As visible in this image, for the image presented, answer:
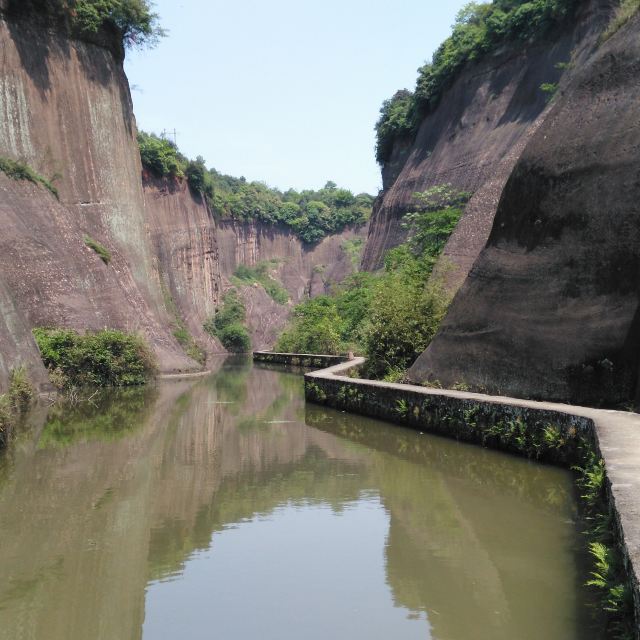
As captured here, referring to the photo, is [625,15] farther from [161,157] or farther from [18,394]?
[161,157]

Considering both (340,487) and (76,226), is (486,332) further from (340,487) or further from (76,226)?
(76,226)

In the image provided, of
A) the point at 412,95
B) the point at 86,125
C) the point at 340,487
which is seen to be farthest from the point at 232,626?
the point at 412,95

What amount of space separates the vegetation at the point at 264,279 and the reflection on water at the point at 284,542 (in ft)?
265

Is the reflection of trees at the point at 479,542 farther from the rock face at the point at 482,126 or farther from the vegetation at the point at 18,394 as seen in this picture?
the rock face at the point at 482,126

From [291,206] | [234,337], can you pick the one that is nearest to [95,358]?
[234,337]

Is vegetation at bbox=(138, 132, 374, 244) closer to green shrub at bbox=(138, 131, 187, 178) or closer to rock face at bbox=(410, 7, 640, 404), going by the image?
green shrub at bbox=(138, 131, 187, 178)

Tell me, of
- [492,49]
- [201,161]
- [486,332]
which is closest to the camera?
[486,332]

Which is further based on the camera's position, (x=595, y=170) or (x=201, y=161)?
(x=201, y=161)

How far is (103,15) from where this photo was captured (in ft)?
120

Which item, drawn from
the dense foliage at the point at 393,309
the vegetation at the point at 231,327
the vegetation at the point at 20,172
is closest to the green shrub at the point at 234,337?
the vegetation at the point at 231,327

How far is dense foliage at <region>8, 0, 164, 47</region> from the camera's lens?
34062 mm

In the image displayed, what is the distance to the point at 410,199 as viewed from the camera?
48.5 meters

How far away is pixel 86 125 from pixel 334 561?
33678 mm

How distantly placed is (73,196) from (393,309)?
1978 centimetres
